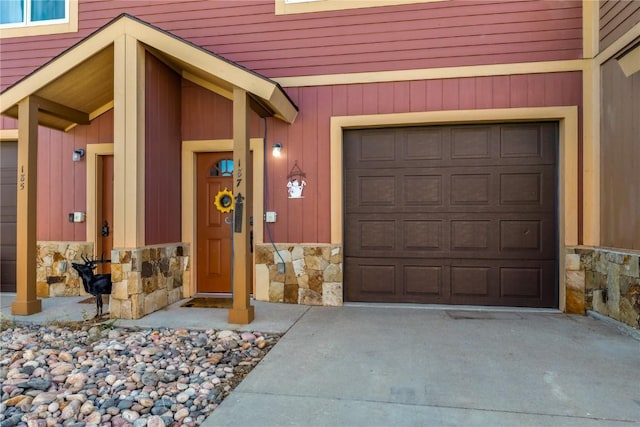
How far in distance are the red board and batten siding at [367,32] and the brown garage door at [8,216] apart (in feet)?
6.34

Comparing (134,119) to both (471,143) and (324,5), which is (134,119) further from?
(471,143)

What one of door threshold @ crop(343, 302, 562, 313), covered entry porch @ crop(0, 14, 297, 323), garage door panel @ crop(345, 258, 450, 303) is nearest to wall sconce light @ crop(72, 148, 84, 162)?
covered entry porch @ crop(0, 14, 297, 323)

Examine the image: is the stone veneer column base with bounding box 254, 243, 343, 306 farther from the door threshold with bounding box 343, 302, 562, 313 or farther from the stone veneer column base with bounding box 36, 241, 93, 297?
the stone veneer column base with bounding box 36, 241, 93, 297

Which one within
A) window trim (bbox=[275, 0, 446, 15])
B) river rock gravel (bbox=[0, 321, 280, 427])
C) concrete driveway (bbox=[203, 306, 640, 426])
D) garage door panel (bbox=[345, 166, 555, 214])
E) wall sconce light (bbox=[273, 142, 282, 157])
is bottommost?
river rock gravel (bbox=[0, 321, 280, 427])

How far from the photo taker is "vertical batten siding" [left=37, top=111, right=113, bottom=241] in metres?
5.06

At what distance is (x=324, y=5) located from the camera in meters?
4.56

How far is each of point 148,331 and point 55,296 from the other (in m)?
2.48

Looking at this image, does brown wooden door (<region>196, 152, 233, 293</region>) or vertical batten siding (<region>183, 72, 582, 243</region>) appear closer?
vertical batten siding (<region>183, 72, 582, 243</region>)

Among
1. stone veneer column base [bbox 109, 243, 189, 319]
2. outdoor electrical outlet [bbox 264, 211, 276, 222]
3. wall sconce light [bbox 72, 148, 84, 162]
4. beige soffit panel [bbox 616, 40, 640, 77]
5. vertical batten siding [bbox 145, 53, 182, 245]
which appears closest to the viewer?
beige soffit panel [bbox 616, 40, 640, 77]

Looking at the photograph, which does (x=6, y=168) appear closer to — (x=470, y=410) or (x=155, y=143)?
(x=155, y=143)

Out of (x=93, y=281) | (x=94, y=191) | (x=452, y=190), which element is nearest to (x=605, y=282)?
(x=452, y=190)

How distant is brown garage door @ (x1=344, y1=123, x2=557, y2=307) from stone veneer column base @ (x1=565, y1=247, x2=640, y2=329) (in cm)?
22

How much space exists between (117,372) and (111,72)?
3.48m

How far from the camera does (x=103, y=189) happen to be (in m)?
5.13
